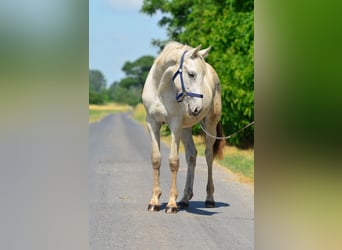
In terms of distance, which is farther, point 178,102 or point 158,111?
point 158,111

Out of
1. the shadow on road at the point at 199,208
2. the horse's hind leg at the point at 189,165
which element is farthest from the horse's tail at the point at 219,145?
the shadow on road at the point at 199,208

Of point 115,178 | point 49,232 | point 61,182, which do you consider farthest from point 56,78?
point 115,178

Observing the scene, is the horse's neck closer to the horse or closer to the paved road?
the horse

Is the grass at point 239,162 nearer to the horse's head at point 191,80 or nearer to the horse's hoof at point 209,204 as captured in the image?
the horse's hoof at point 209,204

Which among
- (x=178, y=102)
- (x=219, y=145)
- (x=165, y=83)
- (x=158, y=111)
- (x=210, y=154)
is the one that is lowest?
(x=210, y=154)

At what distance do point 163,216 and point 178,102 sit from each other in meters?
1.29

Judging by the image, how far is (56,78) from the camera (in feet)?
6.33

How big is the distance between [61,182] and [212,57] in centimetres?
1356

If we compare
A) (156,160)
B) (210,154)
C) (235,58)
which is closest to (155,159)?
(156,160)

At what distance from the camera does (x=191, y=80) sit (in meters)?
7.18

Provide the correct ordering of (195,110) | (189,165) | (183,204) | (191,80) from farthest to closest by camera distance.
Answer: (189,165), (183,204), (191,80), (195,110)

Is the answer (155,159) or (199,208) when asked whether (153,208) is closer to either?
(155,159)

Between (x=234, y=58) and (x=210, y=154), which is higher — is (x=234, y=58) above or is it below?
above

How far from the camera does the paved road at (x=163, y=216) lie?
19.8 ft
